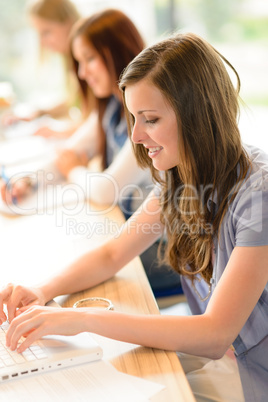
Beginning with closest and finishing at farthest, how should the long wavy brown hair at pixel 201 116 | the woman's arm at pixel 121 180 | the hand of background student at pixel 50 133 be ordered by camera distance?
1. the long wavy brown hair at pixel 201 116
2. the woman's arm at pixel 121 180
3. the hand of background student at pixel 50 133

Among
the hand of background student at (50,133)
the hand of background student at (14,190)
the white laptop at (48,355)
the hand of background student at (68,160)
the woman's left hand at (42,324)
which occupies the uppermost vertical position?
the woman's left hand at (42,324)

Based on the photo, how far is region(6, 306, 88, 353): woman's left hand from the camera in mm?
840

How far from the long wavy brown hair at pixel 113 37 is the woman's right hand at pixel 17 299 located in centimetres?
95

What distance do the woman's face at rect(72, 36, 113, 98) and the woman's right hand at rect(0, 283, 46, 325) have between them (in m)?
1.00

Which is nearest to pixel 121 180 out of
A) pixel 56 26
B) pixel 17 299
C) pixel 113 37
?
pixel 113 37

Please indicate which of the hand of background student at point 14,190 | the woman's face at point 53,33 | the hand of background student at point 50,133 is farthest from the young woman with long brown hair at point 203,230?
the woman's face at point 53,33

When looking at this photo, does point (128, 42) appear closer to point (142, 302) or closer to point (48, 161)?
point (48, 161)

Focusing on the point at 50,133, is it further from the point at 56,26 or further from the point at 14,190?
the point at 14,190

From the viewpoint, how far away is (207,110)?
3.15 ft

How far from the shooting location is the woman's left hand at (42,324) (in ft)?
2.76

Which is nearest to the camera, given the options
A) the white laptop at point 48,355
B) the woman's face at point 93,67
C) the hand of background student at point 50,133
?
the white laptop at point 48,355

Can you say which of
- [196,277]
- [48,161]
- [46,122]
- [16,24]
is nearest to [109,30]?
[48,161]

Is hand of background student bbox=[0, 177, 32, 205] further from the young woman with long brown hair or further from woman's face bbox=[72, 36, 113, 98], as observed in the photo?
the young woman with long brown hair

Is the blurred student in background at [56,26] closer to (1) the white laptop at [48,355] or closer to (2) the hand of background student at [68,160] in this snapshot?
(2) the hand of background student at [68,160]
